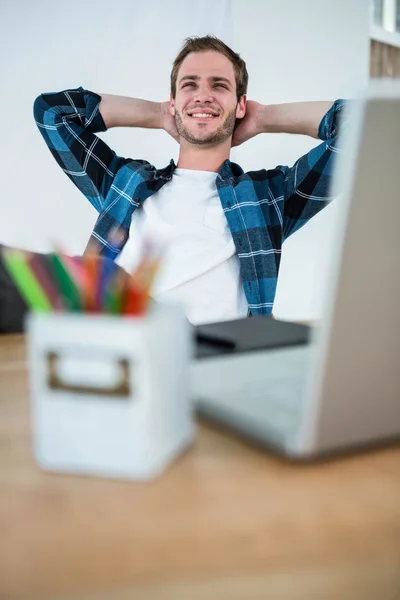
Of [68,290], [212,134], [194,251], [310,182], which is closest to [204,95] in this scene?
[212,134]

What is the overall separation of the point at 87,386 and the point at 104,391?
0.6 inches

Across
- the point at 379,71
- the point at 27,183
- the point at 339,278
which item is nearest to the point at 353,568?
the point at 339,278

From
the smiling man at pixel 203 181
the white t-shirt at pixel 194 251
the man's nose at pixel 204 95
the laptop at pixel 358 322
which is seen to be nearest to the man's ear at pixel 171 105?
the smiling man at pixel 203 181

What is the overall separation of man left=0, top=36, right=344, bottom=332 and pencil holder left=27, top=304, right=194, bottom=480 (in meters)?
1.31

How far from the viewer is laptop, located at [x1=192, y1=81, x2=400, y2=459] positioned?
41cm

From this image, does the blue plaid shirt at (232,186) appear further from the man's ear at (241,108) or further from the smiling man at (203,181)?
the man's ear at (241,108)

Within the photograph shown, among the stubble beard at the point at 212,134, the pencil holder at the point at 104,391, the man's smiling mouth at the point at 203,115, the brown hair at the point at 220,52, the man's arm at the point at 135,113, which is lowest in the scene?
the pencil holder at the point at 104,391

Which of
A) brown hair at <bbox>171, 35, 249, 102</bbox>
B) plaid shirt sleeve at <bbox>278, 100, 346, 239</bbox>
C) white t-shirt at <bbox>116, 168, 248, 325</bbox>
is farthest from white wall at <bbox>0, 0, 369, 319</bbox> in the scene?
white t-shirt at <bbox>116, 168, 248, 325</bbox>

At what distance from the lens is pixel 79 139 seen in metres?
Result: 2.33

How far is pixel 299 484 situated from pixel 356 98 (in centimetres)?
27

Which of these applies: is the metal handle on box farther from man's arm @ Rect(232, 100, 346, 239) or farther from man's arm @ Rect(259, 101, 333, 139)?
man's arm @ Rect(259, 101, 333, 139)

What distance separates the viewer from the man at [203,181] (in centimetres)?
198

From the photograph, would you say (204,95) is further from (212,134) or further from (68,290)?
(68,290)

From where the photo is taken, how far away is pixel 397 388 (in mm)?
488
